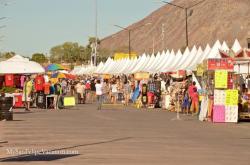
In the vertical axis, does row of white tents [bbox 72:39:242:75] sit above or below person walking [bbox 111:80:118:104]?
above

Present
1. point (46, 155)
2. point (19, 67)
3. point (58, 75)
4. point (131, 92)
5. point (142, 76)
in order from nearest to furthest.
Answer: point (46, 155), point (19, 67), point (142, 76), point (131, 92), point (58, 75)

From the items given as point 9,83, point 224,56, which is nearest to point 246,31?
point 9,83

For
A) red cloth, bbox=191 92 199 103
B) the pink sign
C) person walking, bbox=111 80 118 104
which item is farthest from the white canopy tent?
the pink sign

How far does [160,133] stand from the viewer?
22203mm

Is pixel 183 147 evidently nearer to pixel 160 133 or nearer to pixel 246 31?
pixel 160 133

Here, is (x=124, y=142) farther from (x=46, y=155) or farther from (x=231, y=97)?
(x=231, y=97)

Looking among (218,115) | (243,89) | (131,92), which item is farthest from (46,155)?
(131,92)

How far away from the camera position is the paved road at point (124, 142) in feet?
49.1

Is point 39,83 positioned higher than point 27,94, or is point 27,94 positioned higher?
point 39,83

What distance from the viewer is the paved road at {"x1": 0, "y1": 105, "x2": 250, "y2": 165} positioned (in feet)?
49.1

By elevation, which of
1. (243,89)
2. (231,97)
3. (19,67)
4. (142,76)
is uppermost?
(19,67)

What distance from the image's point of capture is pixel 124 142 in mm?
18812

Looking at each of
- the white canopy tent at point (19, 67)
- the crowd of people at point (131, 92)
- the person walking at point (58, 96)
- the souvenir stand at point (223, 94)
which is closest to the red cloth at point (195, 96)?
the crowd of people at point (131, 92)

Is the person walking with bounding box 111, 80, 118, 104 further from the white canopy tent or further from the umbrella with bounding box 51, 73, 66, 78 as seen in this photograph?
the umbrella with bounding box 51, 73, 66, 78
